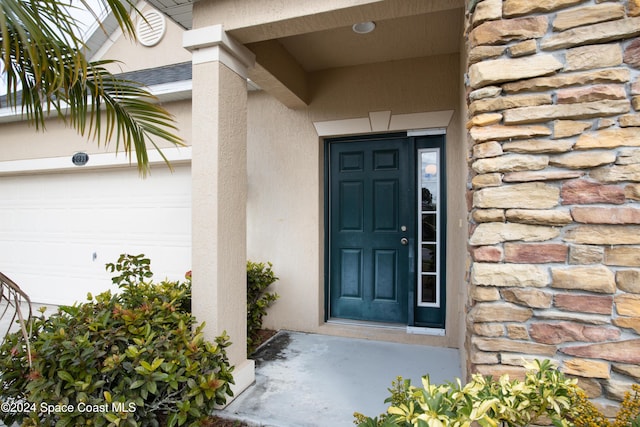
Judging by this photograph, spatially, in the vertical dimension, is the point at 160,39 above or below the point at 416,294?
above

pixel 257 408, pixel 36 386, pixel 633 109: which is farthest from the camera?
pixel 257 408

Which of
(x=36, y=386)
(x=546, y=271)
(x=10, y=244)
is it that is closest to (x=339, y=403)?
(x=546, y=271)

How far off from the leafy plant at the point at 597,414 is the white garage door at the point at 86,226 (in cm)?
459

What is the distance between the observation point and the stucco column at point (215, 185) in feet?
8.71

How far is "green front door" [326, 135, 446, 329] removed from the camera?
12.8 ft

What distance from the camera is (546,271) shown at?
171 centimetres

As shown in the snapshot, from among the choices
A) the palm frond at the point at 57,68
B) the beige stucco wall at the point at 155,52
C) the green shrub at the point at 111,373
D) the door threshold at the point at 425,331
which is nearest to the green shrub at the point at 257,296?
the green shrub at the point at 111,373

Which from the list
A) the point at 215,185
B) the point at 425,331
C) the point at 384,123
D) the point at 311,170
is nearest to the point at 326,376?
the point at 425,331

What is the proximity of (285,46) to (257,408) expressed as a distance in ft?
11.3

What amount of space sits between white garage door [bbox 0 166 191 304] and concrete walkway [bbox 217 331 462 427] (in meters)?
2.32

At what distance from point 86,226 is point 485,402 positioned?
6100 mm

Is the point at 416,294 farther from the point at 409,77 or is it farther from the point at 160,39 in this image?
the point at 160,39

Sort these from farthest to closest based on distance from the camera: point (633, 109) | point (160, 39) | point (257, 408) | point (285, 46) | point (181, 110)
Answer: point (160, 39)
point (181, 110)
point (285, 46)
point (257, 408)
point (633, 109)

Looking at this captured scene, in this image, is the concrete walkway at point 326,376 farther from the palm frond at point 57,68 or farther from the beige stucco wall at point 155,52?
the beige stucco wall at point 155,52
